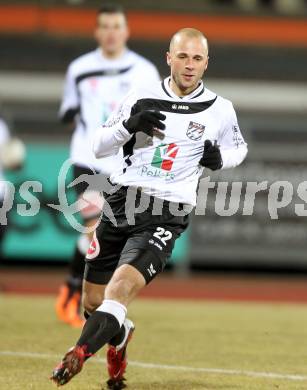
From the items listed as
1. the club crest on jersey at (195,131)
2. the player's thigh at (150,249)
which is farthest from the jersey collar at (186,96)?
the player's thigh at (150,249)

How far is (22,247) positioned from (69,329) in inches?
223

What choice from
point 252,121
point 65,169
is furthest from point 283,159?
point 65,169

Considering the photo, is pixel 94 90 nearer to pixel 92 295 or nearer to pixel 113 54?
pixel 113 54

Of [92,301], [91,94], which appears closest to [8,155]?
[91,94]

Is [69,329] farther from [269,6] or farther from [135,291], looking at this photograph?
[269,6]

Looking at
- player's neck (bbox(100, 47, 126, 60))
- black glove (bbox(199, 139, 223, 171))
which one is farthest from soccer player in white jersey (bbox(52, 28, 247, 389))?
player's neck (bbox(100, 47, 126, 60))

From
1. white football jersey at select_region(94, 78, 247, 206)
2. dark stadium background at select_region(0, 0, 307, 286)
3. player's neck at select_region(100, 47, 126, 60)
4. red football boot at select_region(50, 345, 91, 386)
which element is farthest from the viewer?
dark stadium background at select_region(0, 0, 307, 286)

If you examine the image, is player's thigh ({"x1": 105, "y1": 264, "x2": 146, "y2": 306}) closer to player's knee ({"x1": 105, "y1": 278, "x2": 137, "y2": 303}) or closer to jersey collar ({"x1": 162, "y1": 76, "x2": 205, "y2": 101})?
player's knee ({"x1": 105, "y1": 278, "x2": 137, "y2": 303})

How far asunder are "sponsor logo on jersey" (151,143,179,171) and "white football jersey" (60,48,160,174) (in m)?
3.02

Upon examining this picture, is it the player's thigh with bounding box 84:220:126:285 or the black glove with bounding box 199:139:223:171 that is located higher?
the black glove with bounding box 199:139:223:171

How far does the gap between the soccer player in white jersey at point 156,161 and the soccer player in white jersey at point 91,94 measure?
2.93m

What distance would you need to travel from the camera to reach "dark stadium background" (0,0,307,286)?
14.3 metres

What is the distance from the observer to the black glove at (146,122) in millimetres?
5844

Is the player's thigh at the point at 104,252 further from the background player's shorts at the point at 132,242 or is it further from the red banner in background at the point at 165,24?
the red banner in background at the point at 165,24
